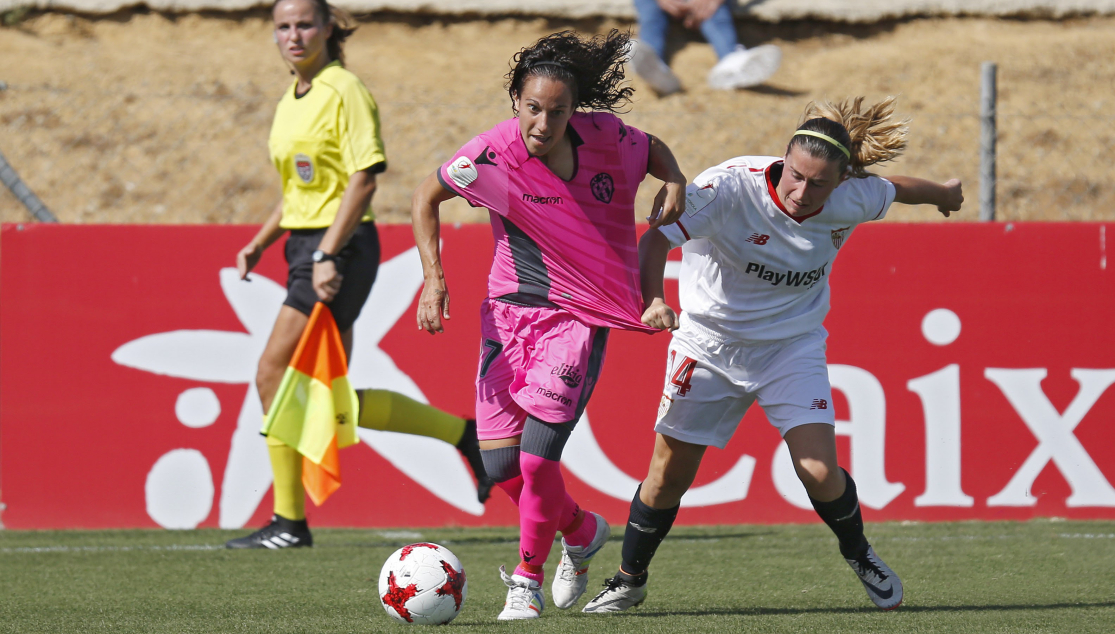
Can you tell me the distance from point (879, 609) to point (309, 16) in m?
3.34

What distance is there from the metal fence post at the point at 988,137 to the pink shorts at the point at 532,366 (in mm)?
3460

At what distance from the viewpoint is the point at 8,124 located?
1004cm

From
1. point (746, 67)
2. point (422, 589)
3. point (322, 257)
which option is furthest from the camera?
point (746, 67)

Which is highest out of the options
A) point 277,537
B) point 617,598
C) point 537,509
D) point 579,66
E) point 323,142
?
point 579,66

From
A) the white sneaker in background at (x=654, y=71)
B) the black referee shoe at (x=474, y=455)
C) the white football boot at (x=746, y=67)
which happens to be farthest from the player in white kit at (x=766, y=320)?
the white football boot at (x=746, y=67)

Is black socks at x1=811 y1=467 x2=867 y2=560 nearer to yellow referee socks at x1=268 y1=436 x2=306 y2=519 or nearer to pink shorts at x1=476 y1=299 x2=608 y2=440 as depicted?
pink shorts at x1=476 y1=299 x2=608 y2=440

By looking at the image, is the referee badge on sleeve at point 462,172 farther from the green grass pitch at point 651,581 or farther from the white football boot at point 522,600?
the green grass pitch at point 651,581

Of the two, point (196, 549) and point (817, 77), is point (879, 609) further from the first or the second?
point (817, 77)

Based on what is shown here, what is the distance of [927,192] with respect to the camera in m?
3.89

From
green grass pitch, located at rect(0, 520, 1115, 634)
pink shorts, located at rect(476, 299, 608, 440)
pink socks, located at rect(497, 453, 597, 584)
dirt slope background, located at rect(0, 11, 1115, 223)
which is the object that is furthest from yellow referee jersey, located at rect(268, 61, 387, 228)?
dirt slope background, located at rect(0, 11, 1115, 223)

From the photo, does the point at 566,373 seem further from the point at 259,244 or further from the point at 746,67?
the point at 746,67

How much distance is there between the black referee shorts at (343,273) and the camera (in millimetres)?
5266

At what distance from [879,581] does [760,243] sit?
3.65 feet

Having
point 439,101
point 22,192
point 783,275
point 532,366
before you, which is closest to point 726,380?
point 783,275
